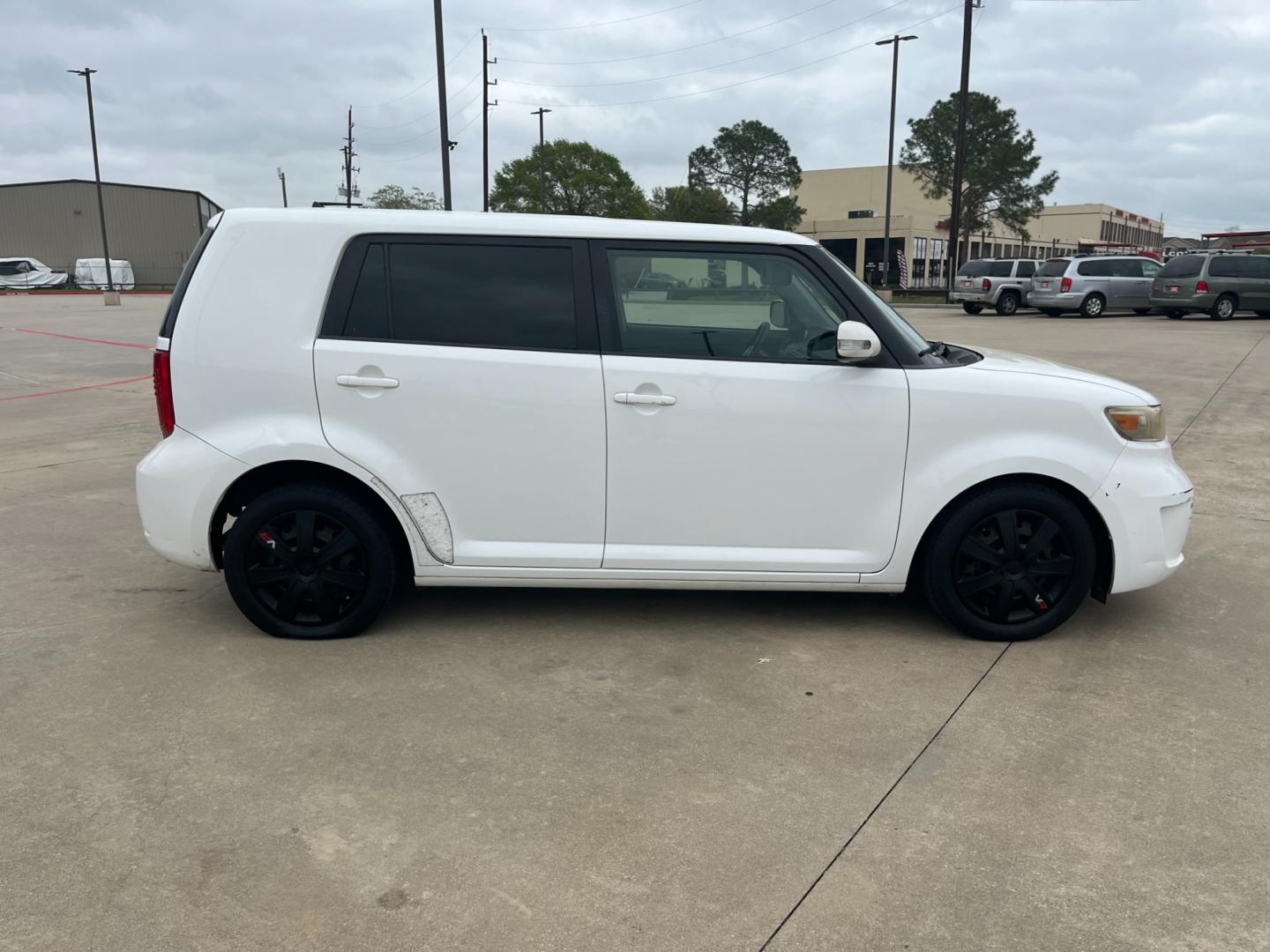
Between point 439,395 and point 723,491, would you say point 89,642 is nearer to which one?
point 439,395

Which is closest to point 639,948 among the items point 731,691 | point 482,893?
A: point 482,893

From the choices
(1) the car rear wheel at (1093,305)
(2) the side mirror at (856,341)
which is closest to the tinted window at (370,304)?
(2) the side mirror at (856,341)

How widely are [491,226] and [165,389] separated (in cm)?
150

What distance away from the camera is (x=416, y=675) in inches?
146

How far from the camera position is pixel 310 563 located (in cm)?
396

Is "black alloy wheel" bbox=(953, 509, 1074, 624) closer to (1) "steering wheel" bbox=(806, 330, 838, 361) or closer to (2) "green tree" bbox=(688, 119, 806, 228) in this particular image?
(1) "steering wheel" bbox=(806, 330, 838, 361)

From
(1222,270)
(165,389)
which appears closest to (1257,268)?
(1222,270)

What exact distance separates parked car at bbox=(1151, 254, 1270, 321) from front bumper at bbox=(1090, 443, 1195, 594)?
2373 centimetres

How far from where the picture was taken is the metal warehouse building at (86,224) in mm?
67312

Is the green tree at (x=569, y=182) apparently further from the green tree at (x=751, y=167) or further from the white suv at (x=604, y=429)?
the white suv at (x=604, y=429)

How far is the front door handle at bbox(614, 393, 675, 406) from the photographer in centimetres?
378

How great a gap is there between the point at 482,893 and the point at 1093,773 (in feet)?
6.40

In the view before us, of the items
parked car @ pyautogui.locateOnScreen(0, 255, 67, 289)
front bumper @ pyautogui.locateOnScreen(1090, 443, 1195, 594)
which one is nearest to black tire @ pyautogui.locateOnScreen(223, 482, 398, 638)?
front bumper @ pyautogui.locateOnScreen(1090, 443, 1195, 594)

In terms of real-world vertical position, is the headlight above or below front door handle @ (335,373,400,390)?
below
